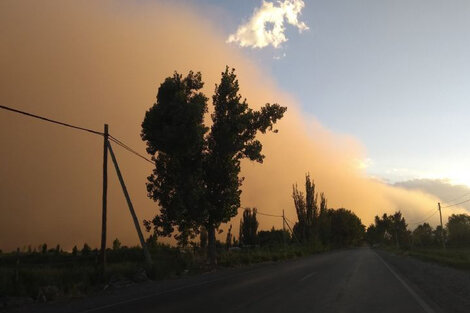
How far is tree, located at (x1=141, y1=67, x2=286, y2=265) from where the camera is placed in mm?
28172

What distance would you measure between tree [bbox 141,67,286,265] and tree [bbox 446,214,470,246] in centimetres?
10220

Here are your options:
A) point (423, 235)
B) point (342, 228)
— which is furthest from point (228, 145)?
point (423, 235)

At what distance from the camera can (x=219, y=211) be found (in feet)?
99.0

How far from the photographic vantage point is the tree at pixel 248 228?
339ft

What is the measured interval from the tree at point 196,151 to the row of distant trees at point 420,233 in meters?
78.0

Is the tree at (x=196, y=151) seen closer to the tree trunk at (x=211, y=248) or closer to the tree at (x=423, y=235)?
the tree trunk at (x=211, y=248)

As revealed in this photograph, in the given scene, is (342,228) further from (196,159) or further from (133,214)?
(133,214)

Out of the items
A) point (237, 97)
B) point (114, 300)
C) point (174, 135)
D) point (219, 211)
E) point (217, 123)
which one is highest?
point (237, 97)

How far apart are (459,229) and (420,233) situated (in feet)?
83.7

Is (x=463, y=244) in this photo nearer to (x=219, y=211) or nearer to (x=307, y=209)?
(x=307, y=209)

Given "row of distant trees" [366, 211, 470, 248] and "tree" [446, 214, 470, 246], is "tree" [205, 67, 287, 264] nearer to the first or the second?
"row of distant trees" [366, 211, 470, 248]

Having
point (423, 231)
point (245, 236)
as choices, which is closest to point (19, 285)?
point (245, 236)

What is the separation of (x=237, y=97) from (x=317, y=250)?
153 feet

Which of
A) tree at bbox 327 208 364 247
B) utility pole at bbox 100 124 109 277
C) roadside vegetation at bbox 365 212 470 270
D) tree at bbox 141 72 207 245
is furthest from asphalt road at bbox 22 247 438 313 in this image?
tree at bbox 327 208 364 247
